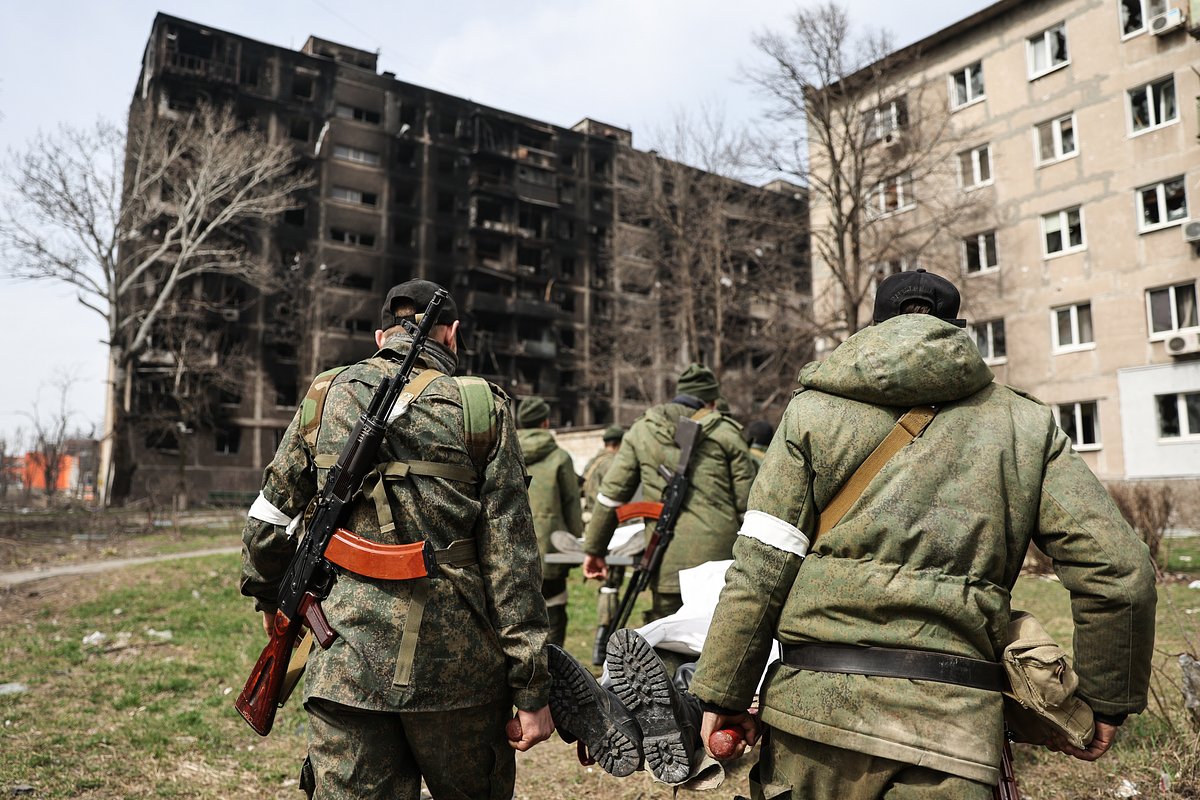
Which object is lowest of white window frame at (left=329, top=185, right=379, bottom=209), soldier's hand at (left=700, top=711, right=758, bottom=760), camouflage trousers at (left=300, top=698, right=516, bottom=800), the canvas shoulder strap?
camouflage trousers at (left=300, top=698, right=516, bottom=800)

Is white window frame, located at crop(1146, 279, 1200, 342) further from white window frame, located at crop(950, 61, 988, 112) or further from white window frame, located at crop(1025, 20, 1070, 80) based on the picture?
Answer: white window frame, located at crop(950, 61, 988, 112)

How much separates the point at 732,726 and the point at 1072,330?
26051 mm

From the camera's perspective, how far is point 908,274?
103 inches

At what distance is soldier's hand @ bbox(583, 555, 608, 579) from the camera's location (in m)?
6.00

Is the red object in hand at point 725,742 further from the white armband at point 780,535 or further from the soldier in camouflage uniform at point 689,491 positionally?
the soldier in camouflage uniform at point 689,491

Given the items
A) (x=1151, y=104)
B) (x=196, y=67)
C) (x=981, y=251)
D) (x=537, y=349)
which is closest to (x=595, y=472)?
(x=981, y=251)

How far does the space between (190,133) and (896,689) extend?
3193 cm

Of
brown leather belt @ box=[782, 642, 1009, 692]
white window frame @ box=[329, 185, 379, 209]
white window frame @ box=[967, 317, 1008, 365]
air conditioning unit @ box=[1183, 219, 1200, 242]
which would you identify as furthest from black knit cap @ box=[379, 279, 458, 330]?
white window frame @ box=[329, 185, 379, 209]

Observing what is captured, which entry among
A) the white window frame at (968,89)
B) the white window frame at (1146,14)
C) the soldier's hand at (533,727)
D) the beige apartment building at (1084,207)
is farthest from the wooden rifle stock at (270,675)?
the white window frame at (968,89)

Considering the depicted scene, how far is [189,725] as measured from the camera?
5.81m

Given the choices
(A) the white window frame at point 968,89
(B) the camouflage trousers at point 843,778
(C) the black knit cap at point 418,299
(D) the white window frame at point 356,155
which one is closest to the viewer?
(B) the camouflage trousers at point 843,778

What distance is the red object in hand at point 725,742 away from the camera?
239 centimetres

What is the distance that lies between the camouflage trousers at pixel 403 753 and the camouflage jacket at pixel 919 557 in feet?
2.53

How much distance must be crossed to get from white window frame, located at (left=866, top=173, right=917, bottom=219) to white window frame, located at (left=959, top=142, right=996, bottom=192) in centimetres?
185
